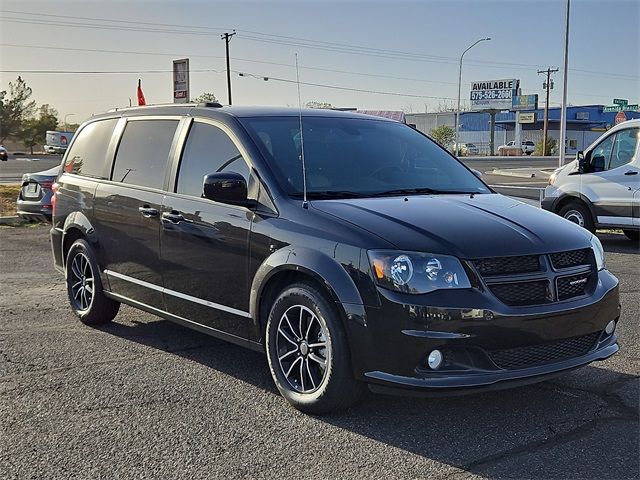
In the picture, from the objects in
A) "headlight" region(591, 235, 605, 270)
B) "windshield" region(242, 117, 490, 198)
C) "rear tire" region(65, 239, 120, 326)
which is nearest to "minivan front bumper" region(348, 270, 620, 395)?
"headlight" region(591, 235, 605, 270)

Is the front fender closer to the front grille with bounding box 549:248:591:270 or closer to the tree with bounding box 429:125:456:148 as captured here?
the front grille with bounding box 549:248:591:270

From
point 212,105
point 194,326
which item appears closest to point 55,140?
point 212,105

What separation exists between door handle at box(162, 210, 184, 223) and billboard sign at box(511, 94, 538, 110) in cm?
10022

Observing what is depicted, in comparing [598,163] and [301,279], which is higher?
[598,163]

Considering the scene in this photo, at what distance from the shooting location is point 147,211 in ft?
17.9

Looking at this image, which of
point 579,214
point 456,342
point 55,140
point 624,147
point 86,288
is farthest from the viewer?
point 55,140

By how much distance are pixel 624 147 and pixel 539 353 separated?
807 cm

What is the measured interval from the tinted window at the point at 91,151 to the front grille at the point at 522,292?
3655mm

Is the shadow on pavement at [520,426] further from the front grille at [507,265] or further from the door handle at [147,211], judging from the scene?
the door handle at [147,211]

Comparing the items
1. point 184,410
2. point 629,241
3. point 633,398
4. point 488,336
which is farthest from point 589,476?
point 629,241

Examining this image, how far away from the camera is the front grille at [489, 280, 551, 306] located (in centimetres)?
385

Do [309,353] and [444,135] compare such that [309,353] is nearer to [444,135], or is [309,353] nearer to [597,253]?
[597,253]

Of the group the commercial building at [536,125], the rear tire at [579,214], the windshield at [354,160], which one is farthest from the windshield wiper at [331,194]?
the commercial building at [536,125]

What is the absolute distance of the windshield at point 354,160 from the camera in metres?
4.77
